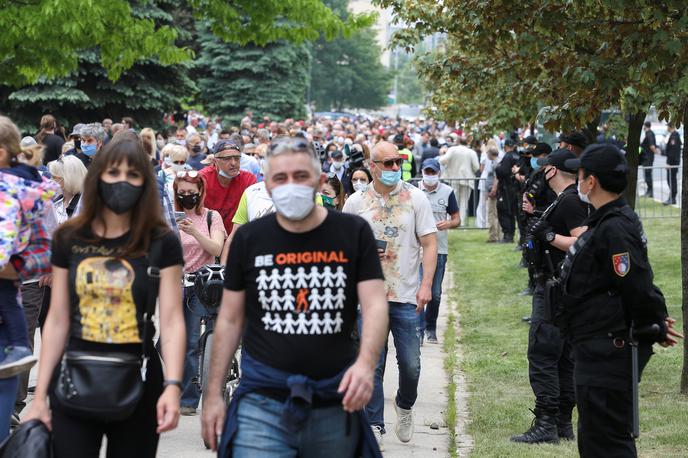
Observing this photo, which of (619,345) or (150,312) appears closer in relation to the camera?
(150,312)

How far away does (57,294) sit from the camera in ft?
15.1

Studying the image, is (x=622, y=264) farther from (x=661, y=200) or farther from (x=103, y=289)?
(x=661, y=200)

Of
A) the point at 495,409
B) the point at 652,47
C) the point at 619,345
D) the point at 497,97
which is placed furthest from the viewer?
the point at 497,97

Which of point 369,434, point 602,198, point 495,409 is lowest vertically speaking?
point 495,409

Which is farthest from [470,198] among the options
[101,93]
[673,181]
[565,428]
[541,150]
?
[565,428]

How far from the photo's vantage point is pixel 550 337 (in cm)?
782

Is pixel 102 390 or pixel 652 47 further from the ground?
pixel 652 47

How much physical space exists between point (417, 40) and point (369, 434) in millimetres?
12629

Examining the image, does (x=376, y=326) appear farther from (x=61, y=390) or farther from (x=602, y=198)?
(x=602, y=198)

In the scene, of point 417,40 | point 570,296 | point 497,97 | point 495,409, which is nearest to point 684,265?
point 495,409

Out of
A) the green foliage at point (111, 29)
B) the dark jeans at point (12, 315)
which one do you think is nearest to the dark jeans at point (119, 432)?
the dark jeans at point (12, 315)

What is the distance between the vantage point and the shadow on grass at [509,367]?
25.8ft

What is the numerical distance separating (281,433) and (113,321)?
78 cm

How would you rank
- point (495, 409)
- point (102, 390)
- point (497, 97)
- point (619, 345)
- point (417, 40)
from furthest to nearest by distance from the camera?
1. point (417, 40)
2. point (497, 97)
3. point (495, 409)
4. point (619, 345)
5. point (102, 390)
